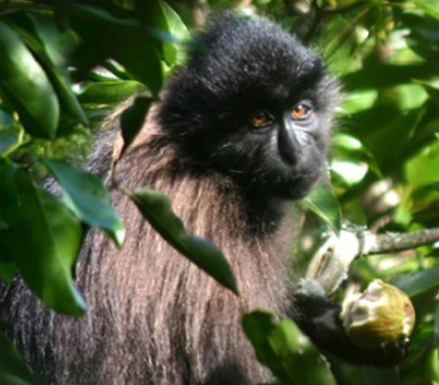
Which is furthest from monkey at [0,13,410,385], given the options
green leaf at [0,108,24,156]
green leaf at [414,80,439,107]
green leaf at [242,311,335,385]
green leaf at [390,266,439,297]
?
green leaf at [0,108,24,156]

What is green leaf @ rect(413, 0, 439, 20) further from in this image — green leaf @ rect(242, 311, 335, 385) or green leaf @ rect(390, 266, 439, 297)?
green leaf @ rect(242, 311, 335, 385)

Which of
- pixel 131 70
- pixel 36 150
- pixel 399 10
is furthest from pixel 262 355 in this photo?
pixel 399 10

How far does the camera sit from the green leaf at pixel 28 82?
221cm

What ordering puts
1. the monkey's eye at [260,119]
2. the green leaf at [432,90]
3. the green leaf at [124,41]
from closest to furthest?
1. the green leaf at [124,41]
2. the green leaf at [432,90]
3. the monkey's eye at [260,119]

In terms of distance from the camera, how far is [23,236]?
233 cm

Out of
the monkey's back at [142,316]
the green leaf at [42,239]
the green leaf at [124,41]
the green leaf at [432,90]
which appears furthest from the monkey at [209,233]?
the green leaf at [124,41]

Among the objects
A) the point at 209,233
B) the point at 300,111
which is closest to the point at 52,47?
the point at 209,233

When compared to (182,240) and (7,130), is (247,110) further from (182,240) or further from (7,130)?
(182,240)

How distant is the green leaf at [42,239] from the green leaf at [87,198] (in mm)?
63

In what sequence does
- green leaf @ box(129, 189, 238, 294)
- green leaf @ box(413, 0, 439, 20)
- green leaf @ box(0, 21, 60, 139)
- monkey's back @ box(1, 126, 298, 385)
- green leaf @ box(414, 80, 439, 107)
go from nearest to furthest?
green leaf @ box(0, 21, 60, 139), green leaf @ box(129, 189, 238, 294), monkey's back @ box(1, 126, 298, 385), green leaf @ box(413, 0, 439, 20), green leaf @ box(414, 80, 439, 107)

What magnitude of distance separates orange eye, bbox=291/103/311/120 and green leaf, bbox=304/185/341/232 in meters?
0.33

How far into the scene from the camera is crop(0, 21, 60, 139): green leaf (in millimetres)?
2209

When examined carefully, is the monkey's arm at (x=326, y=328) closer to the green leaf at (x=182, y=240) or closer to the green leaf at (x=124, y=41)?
the green leaf at (x=182, y=240)

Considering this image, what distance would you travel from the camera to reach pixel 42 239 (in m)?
2.29
